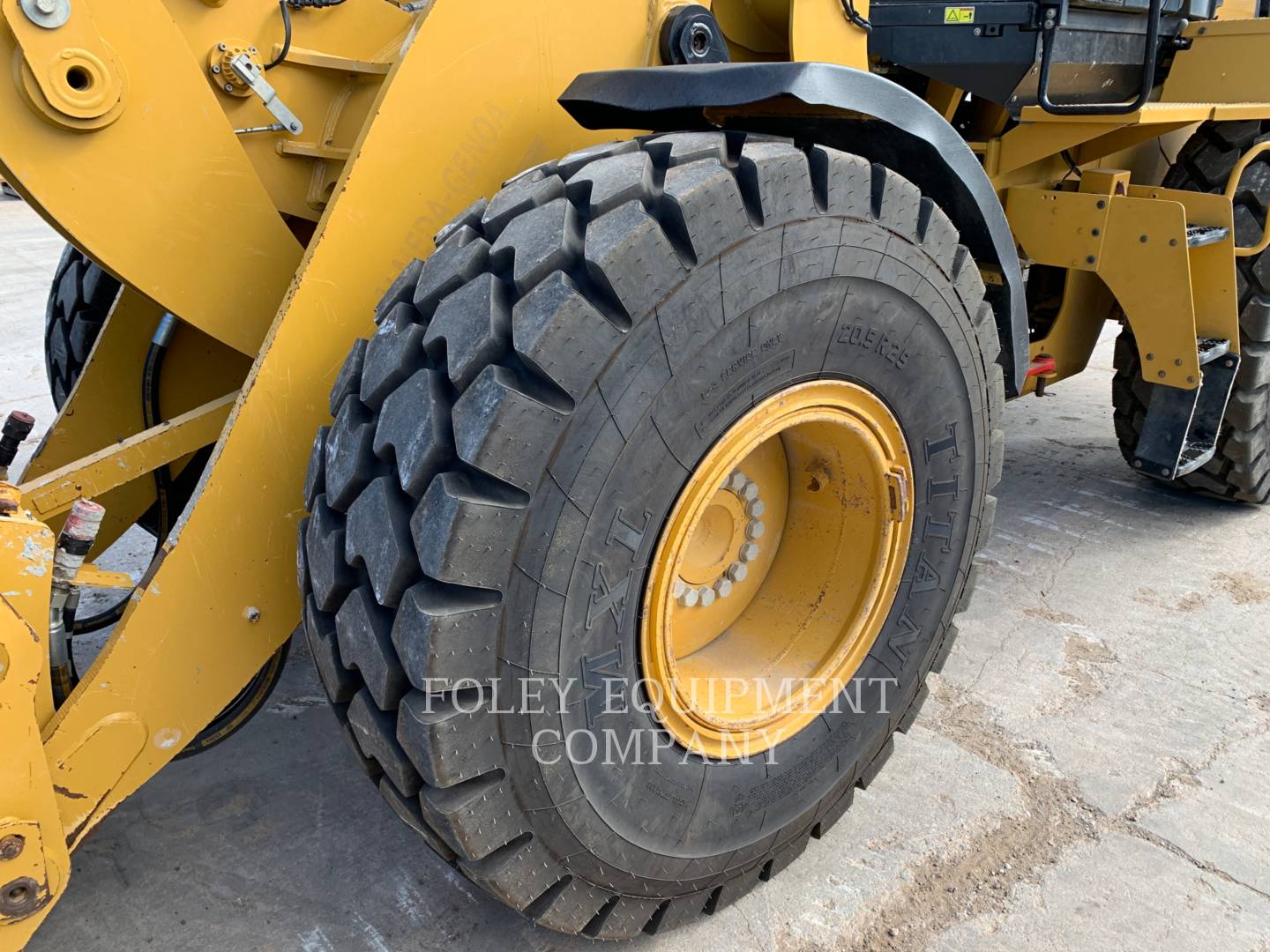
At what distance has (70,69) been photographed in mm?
1769

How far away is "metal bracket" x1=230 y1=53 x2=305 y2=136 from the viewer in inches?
83.1

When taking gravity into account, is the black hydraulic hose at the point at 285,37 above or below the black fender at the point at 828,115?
above

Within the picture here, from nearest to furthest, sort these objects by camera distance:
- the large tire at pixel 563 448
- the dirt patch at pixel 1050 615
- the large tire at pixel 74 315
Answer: the large tire at pixel 563 448
the large tire at pixel 74 315
the dirt patch at pixel 1050 615

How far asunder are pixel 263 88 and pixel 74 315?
1.64 meters

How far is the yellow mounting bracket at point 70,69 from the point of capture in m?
1.70

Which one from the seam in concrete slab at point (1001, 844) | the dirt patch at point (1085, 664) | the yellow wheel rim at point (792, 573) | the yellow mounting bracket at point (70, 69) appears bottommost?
the dirt patch at point (1085, 664)

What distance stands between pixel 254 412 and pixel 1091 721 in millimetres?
2489

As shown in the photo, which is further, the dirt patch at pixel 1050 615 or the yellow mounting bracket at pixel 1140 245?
the dirt patch at pixel 1050 615

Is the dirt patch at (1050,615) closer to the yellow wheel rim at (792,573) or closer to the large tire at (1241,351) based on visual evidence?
the large tire at (1241,351)

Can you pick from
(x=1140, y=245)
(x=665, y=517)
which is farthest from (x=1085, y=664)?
(x=665, y=517)

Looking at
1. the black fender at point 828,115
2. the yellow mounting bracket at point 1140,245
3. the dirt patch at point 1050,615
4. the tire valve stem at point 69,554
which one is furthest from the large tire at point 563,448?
the dirt patch at point 1050,615

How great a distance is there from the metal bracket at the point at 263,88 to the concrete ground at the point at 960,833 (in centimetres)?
166

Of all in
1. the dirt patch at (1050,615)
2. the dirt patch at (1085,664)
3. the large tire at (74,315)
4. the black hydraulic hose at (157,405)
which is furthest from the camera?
the dirt patch at (1050,615)

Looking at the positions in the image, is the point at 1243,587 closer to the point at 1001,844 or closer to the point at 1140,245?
the point at 1140,245
